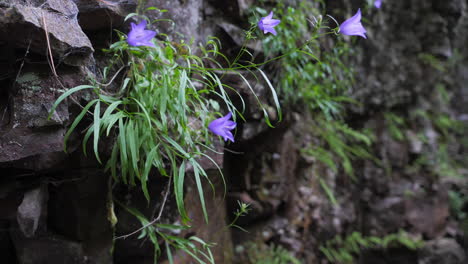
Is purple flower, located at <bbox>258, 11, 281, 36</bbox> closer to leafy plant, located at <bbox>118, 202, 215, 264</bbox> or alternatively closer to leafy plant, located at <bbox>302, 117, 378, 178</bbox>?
leafy plant, located at <bbox>118, 202, 215, 264</bbox>

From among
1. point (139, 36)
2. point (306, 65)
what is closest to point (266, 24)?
point (139, 36)

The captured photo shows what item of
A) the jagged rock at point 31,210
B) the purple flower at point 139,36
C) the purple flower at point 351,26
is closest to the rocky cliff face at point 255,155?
the jagged rock at point 31,210

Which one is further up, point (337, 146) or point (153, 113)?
point (153, 113)

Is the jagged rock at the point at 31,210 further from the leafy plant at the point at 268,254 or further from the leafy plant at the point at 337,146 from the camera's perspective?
the leafy plant at the point at 337,146

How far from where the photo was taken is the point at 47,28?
3.90ft

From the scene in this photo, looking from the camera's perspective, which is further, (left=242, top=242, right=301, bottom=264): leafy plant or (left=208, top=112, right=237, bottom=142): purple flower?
(left=242, top=242, right=301, bottom=264): leafy plant

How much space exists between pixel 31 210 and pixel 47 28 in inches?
26.2

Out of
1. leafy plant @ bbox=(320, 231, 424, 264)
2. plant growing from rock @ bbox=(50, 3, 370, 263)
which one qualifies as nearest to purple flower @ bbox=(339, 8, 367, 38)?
plant growing from rock @ bbox=(50, 3, 370, 263)

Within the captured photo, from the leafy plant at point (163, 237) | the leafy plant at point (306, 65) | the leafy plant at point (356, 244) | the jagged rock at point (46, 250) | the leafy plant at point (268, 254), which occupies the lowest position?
the leafy plant at point (356, 244)

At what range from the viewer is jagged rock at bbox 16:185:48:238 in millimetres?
1329

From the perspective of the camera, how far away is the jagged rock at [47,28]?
113 cm

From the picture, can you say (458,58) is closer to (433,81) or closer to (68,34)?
(433,81)

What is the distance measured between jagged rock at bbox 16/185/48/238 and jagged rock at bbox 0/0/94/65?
0.53 m

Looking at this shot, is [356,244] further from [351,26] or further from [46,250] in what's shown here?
[46,250]
